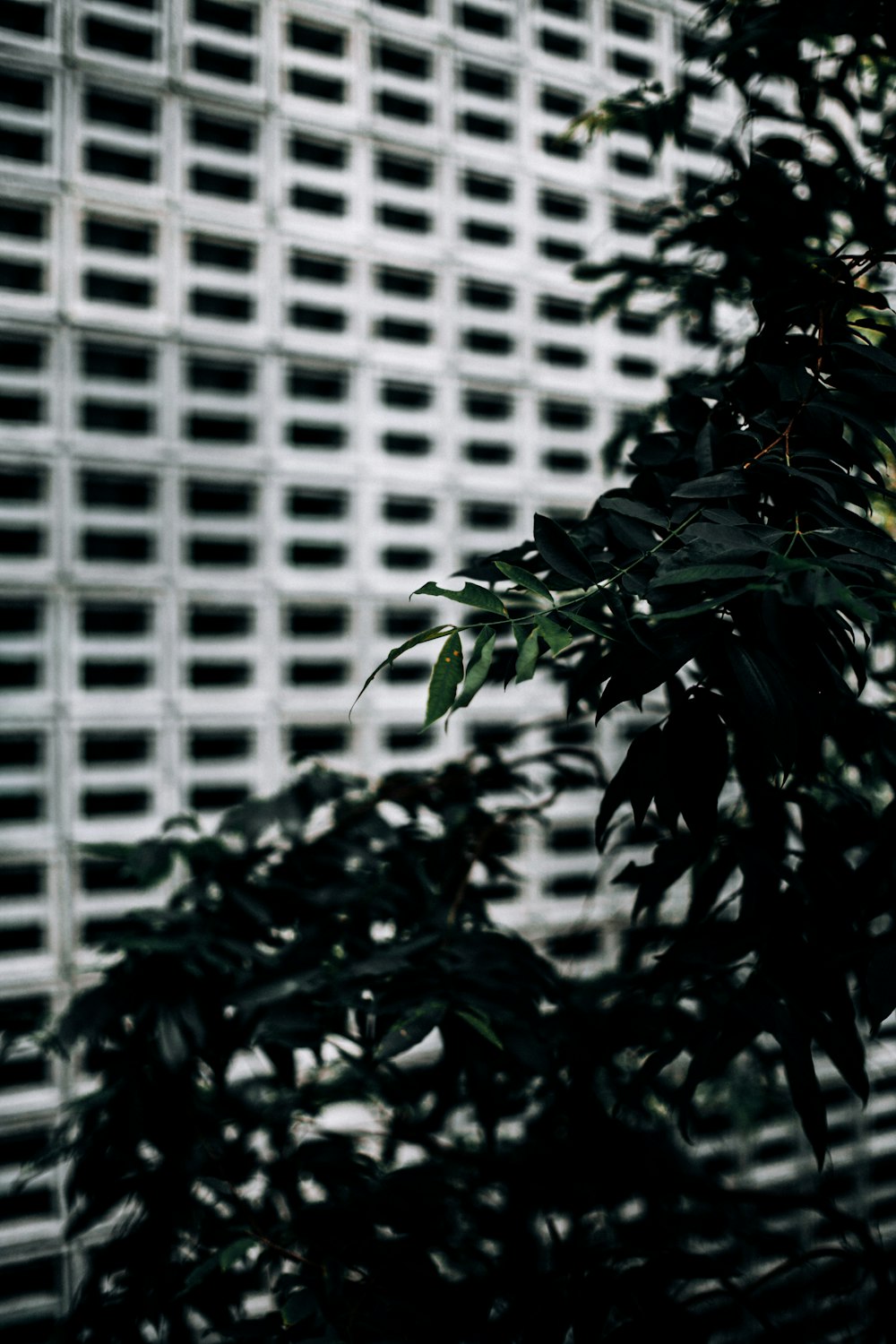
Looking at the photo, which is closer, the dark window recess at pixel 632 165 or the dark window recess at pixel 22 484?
the dark window recess at pixel 22 484

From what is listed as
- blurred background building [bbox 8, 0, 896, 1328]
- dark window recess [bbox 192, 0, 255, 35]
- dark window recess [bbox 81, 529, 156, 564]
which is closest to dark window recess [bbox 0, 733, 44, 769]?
blurred background building [bbox 8, 0, 896, 1328]

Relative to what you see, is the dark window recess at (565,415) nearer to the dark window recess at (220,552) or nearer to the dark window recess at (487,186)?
the dark window recess at (487,186)

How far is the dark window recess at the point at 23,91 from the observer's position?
54.2 inches

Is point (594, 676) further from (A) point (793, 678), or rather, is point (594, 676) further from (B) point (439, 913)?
(B) point (439, 913)

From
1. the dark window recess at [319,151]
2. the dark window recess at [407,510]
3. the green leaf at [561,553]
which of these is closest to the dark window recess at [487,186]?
the dark window recess at [319,151]

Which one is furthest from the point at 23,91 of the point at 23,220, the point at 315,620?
the point at 315,620

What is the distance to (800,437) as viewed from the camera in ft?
1.95

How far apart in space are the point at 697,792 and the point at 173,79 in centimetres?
142

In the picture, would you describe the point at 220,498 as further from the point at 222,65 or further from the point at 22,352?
the point at 222,65

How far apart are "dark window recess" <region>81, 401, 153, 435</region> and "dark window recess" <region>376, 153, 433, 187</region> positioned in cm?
57

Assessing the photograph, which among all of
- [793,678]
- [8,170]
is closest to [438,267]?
[8,170]

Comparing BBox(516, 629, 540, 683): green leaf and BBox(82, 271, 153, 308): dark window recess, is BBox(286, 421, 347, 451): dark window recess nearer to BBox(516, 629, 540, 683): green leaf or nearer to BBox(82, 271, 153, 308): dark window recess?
BBox(82, 271, 153, 308): dark window recess

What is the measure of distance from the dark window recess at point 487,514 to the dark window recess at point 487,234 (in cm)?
45

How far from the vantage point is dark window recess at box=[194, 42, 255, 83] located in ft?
4.88
